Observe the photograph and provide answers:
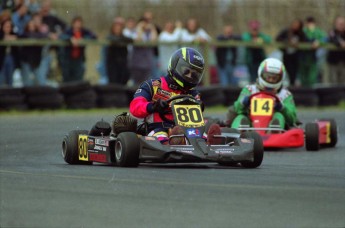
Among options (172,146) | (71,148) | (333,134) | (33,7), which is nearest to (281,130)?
(333,134)

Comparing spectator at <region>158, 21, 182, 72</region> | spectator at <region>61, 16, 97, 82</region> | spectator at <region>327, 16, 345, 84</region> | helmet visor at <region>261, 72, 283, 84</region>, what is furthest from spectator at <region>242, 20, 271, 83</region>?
helmet visor at <region>261, 72, 283, 84</region>

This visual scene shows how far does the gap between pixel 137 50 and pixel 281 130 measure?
813 cm

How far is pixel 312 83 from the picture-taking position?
23.3 meters

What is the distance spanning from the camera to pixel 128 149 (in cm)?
972

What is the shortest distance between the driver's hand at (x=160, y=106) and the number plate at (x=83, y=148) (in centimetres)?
79

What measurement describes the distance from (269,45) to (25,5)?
17.8ft

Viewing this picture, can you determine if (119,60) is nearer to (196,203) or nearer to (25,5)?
(25,5)

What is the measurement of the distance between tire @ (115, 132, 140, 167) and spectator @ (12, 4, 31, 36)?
9.93 meters

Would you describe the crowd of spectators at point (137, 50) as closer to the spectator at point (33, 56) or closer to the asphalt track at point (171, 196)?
the spectator at point (33, 56)

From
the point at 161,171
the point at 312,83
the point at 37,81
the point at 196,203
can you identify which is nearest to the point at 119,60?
the point at 37,81

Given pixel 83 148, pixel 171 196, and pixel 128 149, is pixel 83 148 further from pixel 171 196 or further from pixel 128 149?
pixel 171 196

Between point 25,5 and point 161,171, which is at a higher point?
point 25,5

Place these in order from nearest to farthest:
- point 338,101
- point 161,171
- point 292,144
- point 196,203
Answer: point 196,203 < point 161,171 < point 292,144 < point 338,101

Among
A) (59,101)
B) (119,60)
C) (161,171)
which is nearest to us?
(161,171)
